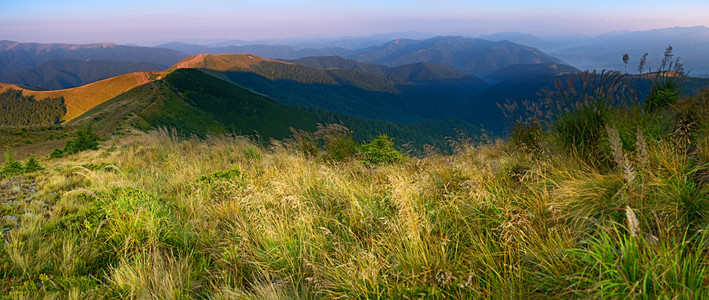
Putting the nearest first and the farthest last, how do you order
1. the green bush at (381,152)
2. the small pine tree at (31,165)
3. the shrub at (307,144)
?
the green bush at (381,152), the small pine tree at (31,165), the shrub at (307,144)

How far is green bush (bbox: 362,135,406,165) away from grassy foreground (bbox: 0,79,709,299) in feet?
6.74

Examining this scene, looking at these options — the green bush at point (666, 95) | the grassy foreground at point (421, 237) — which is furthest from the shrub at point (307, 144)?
the green bush at point (666, 95)

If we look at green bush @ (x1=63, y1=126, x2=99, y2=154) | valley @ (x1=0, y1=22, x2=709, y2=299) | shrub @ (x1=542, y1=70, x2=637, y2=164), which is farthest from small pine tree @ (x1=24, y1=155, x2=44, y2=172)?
shrub @ (x1=542, y1=70, x2=637, y2=164)

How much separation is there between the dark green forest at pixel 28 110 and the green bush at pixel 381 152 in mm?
160049

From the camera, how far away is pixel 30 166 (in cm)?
715

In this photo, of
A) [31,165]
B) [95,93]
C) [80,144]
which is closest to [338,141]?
[31,165]

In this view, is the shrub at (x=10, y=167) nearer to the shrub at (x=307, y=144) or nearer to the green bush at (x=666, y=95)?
the shrub at (x=307, y=144)

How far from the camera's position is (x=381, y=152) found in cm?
670

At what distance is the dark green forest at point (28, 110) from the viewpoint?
4909 inches

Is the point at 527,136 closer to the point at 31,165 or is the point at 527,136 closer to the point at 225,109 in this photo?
the point at 31,165

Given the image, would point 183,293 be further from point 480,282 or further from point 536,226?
point 536,226

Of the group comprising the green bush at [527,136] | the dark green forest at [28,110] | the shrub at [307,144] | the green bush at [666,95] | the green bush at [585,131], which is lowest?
the dark green forest at [28,110]

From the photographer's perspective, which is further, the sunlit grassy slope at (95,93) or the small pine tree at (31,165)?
the sunlit grassy slope at (95,93)

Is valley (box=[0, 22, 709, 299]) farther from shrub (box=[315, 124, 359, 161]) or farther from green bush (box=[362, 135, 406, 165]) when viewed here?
shrub (box=[315, 124, 359, 161])
